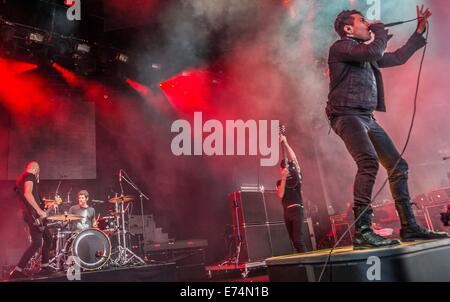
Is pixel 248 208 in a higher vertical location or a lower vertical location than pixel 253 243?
higher

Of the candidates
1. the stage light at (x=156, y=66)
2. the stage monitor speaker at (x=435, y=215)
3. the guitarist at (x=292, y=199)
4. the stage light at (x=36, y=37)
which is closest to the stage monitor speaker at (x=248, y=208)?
the guitarist at (x=292, y=199)

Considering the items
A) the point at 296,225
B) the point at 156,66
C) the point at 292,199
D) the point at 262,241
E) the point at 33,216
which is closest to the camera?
the point at 296,225

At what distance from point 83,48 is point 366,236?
26.4 feet

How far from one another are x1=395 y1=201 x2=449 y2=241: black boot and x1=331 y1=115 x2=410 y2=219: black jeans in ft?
0.16

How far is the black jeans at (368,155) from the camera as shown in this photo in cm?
253

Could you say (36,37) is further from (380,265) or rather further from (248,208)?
(380,265)

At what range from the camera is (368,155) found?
2553 millimetres

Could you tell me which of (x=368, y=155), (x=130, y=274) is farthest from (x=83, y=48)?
(x=368, y=155)

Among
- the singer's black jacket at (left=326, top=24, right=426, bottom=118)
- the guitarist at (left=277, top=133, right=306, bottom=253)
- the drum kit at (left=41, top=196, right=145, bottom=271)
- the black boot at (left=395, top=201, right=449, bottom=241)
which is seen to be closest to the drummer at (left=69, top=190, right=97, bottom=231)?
the drum kit at (left=41, top=196, right=145, bottom=271)

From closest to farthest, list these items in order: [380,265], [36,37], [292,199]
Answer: [380,265], [292,199], [36,37]

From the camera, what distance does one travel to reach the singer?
2.56 metres

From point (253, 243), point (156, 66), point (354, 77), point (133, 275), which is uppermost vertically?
point (156, 66)
